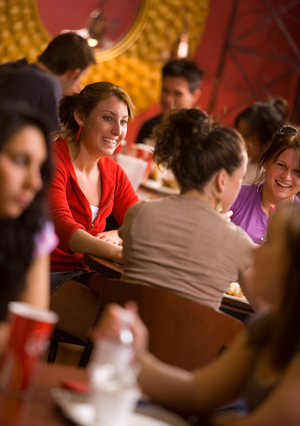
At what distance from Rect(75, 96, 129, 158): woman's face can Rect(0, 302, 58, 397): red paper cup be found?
1.65 metres

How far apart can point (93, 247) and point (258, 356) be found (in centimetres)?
108

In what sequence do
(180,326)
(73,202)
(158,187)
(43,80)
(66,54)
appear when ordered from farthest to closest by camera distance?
(158,187) → (66,54) → (43,80) → (73,202) → (180,326)

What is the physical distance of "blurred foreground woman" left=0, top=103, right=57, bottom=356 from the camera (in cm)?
108

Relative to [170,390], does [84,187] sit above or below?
above

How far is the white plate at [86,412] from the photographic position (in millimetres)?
849

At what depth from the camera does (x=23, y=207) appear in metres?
1.16

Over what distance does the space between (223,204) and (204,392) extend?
82cm

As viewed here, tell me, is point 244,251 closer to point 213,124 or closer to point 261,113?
point 213,124

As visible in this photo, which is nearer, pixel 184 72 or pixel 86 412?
pixel 86 412

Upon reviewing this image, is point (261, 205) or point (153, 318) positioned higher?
point (261, 205)

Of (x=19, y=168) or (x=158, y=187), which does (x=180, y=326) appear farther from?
(x=158, y=187)

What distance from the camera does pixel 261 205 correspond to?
277 centimetres

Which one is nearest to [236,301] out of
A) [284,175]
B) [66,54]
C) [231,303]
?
[231,303]

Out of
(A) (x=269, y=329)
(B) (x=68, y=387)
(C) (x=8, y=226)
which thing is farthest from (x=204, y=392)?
(C) (x=8, y=226)
